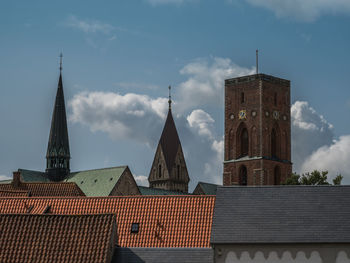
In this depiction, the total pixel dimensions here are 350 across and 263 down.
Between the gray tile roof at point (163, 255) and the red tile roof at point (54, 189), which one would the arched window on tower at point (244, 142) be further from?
the gray tile roof at point (163, 255)

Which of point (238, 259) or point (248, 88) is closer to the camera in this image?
point (238, 259)

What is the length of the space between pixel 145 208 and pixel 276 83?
79.6 metres

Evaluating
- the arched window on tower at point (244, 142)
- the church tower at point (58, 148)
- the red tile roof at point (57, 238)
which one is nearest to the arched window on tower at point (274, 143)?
the arched window on tower at point (244, 142)

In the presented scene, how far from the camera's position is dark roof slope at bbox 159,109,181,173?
138875 mm

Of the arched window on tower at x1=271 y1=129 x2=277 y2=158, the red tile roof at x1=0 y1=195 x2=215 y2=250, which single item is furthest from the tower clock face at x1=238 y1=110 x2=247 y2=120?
the red tile roof at x1=0 y1=195 x2=215 y2=250

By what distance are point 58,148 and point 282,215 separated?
83.7 m

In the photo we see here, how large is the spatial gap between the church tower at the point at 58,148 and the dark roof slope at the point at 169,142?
886 inches

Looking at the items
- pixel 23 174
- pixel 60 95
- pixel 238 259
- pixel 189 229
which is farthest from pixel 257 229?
pixel 60 95

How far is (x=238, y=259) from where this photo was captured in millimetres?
35906

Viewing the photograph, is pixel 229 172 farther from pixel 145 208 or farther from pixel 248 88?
pixel 145 208

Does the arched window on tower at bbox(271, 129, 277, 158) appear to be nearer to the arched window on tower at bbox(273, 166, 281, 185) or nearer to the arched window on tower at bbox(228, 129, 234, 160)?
the arched window on tower at bbox(273, 166, 281, 185)

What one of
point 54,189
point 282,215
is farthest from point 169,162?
point 282,215

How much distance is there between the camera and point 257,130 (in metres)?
119

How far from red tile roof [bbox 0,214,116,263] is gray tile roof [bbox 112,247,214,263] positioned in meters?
0.69
